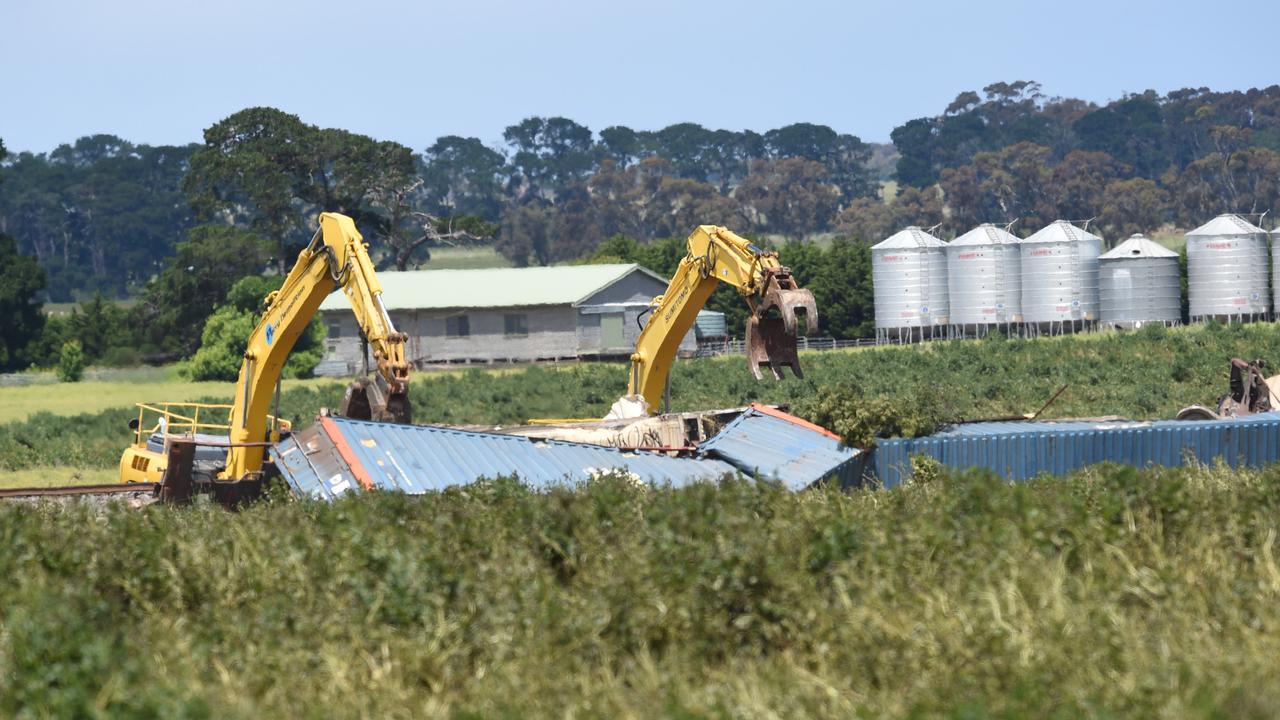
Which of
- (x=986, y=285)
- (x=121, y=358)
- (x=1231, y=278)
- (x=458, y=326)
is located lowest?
(x=121, y=358)

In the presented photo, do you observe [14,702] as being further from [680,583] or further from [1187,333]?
[1187,333]

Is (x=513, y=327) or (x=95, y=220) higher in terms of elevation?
(x=95, y=220)

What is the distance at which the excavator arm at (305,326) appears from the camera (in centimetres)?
2348

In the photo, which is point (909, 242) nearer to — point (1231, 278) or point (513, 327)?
point (1231, 278)

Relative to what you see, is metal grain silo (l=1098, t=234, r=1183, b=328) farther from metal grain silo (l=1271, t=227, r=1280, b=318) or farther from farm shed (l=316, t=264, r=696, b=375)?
farm shed (l=316, t=264, r=696, b=375)

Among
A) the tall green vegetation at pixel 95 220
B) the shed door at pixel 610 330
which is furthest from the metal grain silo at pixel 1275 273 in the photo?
the tall green vegetation at pixel 95 220

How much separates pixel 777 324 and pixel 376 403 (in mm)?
5957

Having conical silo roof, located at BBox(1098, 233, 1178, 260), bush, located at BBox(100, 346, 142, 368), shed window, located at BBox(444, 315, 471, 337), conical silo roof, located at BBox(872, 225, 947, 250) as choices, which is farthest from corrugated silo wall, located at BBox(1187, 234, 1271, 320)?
bush, located at BBox(100, 346, 142, 368)

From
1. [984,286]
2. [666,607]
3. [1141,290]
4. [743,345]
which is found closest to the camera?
[666,607]

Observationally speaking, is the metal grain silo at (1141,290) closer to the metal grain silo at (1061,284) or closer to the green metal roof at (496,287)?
the metal grain silo at (1061,284)

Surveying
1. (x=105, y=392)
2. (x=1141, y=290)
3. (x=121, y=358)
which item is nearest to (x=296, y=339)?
(x=105, y=392)

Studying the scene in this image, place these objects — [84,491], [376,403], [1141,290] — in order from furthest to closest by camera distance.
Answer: [1141,290]
[84,491]
[376,403]

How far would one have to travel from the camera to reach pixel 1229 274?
242 feet

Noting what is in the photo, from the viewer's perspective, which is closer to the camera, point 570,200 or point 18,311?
point 18,311
